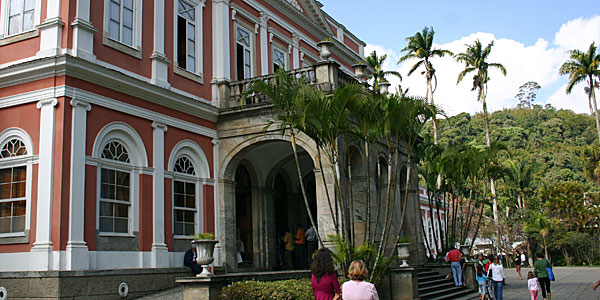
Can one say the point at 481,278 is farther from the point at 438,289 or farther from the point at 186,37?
the point at 186,37

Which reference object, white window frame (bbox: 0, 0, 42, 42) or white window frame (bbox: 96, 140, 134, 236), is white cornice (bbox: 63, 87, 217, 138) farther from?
white window frame (bbox: 0, 0, 42, 42)

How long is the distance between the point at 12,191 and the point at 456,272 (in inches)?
491

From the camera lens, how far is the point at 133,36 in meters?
14.1

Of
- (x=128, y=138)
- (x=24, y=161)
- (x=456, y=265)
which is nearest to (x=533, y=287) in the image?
(x=456, y=265)

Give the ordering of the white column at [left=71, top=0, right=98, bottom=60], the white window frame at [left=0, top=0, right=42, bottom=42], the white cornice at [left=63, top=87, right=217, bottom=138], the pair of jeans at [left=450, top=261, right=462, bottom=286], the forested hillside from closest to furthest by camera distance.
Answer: the white cornice at [left=63, top=87, right=217, bottom=138]
the white column at [left=71, top=0, right=98, bottom=60]
the white window frame at [left=0, top=0, right=42, bottom=42]
the pair of jeans at [left=450, top=261, right=462, bottom=286]
the forested hillside

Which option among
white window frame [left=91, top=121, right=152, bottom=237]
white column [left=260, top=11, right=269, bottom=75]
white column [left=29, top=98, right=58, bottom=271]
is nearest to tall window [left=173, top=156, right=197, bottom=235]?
white window frame [left=91, top=121, right=152, bottom=237]

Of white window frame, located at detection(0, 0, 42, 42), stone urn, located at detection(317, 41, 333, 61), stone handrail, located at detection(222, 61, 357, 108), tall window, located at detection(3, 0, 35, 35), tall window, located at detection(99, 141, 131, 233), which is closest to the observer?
tall window, located at detection(99, 141, 131, 233)

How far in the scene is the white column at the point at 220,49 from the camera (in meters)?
16.7

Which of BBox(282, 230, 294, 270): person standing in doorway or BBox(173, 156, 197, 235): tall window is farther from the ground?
BBox(173, 156, 197, 235): tall window

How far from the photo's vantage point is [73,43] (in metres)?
12.3

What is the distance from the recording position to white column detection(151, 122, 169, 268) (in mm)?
13531

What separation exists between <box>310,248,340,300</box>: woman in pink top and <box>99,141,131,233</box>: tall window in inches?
280

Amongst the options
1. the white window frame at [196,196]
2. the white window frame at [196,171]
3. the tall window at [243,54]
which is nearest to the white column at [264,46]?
the tall window at [243,54]

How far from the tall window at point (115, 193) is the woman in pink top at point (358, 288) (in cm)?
820
